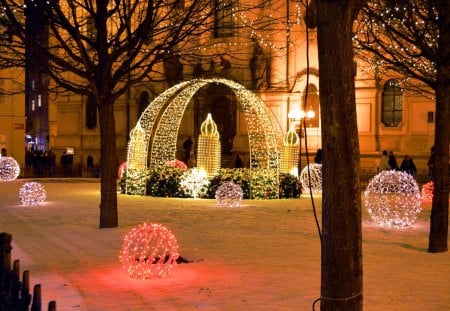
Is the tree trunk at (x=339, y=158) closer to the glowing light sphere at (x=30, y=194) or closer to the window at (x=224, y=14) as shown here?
the window at (x=224, y=14)

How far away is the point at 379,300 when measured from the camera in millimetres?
8359

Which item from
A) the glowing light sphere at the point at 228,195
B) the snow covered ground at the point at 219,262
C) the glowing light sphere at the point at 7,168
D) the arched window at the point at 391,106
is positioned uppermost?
the arched window at the point at 391,106

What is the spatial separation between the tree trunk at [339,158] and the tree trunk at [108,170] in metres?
9.95

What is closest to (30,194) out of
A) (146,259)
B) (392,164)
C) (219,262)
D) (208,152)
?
(208,152)

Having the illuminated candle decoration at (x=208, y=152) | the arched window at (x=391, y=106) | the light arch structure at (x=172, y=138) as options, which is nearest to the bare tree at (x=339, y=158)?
the light arch structure at (x=172, y=138)

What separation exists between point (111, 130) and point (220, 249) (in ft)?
14.9

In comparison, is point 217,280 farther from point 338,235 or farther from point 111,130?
point 111,130

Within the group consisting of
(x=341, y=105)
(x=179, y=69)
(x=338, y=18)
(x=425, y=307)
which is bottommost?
(x=425, y=307)

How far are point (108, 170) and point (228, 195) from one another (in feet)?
19.1

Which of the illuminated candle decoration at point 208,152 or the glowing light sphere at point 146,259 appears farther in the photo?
the illuminated candle decoration at point 208,152

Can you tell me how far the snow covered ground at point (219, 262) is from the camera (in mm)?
8320

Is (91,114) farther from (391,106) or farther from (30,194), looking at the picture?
(30,194)

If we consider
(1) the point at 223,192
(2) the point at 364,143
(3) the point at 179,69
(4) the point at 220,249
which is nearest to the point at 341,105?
(4) the point at 220,249

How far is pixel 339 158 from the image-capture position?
17.7ft
